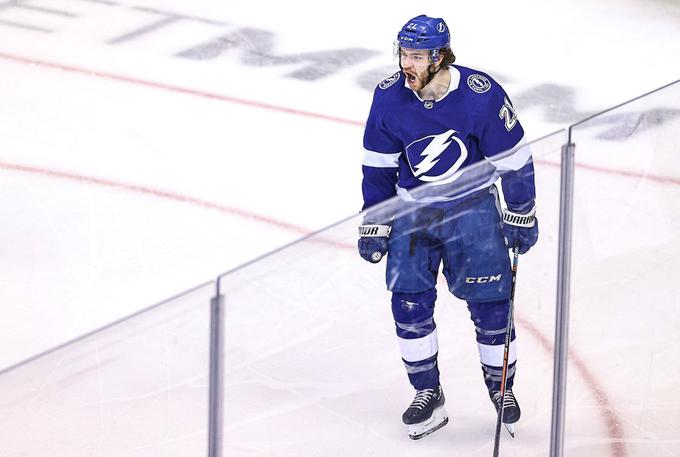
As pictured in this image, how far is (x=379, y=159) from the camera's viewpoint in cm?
315

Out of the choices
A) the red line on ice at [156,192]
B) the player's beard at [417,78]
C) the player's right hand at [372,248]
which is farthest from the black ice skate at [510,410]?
the red line on ice at [156,192]

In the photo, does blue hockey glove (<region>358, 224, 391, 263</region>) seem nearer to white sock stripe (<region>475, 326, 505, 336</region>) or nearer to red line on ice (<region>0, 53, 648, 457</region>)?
red line on ice (<region>0, 53, 648, 457</region>)

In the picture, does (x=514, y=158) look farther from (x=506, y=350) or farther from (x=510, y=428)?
(x=510, y=428)

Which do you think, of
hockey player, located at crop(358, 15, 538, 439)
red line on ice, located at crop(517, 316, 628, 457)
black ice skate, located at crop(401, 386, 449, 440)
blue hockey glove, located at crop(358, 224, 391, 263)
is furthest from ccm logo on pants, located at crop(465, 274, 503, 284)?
blue hockey glove, located at crop(358, 224, 391, 263)

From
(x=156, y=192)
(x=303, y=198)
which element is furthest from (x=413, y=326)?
(x=156, y=192)

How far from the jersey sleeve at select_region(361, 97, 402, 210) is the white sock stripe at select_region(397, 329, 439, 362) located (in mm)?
525

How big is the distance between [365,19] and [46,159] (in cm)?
203

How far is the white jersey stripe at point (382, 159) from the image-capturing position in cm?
314

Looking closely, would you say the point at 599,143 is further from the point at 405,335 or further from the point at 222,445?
the point at 222,445

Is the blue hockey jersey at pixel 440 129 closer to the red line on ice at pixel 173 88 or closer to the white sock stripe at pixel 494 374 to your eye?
the white sock stripe at pixel 494 374

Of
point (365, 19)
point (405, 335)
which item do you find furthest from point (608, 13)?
point (405, 335)

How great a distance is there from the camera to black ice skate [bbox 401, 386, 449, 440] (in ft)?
8.97

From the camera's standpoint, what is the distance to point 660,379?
2.96m

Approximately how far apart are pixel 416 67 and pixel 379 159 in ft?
0.74
